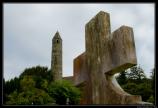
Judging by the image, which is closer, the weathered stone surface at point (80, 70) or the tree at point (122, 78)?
the weathered stone surface at point (80, 70)

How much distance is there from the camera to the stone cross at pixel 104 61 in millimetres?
5121

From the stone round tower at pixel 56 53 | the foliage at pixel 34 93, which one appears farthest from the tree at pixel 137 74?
the stone round tower at pixel 56 53

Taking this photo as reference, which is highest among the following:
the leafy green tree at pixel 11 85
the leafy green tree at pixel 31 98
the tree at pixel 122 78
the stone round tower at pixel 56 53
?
the stone round tower at pixel 56 53

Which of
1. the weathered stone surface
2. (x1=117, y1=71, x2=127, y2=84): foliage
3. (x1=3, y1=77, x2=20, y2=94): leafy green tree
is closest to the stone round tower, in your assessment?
(x1=117, y1=71, x2=127, y2=84): foliage

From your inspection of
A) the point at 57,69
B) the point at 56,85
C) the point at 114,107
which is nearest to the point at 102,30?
the point at 114,107

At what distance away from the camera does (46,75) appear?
3162 centimetres

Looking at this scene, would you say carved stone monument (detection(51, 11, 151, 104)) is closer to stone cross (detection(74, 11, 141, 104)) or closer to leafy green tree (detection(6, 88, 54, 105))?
stone cross (detection(74, 11, 141, 104))

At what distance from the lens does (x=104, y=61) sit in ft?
18.5

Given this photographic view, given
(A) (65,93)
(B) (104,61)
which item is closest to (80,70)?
(B) (104,61)

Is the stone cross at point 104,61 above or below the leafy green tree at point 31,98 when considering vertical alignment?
above

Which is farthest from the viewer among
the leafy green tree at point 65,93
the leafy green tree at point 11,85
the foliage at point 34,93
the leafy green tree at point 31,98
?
the leafy green tree at point 11,85

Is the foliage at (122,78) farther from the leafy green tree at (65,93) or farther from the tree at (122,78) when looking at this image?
the leafy green tree at (65,93)

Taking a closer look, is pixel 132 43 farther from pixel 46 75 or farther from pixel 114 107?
pixel 46 75

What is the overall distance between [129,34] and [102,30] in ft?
2.46
